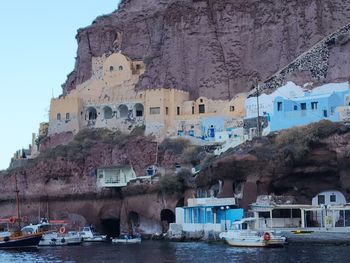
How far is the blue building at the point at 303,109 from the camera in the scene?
305 ft

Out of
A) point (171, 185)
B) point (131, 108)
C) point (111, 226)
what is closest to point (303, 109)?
point (171, 185)

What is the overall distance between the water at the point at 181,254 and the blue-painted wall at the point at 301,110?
1742 centimetres

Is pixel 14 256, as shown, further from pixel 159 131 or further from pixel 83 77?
pixel 83 77

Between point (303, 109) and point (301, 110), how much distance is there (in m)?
0.41

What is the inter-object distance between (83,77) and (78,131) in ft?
44.9

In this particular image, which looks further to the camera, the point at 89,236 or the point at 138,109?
the point at 138,109

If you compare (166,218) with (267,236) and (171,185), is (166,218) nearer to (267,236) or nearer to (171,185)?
(171,185)

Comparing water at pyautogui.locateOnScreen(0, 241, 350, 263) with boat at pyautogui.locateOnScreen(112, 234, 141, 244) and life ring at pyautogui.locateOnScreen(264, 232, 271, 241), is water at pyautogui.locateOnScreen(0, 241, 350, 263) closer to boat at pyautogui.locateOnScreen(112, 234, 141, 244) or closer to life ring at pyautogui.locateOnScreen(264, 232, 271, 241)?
life ring at pyautogui.locateOnScreen(264, 232, 271, 241)

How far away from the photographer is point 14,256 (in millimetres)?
78812

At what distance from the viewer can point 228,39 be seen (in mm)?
113438

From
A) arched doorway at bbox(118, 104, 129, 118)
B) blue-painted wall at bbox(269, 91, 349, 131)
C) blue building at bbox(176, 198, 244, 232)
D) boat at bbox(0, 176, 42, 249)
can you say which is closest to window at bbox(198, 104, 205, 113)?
arched doorway at bbox(118, 104, 129, 118)

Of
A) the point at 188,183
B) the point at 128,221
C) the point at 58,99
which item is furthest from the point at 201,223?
the point at 58,99

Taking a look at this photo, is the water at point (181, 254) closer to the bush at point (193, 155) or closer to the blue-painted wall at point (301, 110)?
the bush at point (193, 155)

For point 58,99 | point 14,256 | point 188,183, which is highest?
point 58,99
